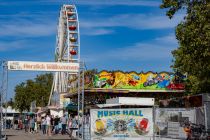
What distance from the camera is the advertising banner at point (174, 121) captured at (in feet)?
75.7

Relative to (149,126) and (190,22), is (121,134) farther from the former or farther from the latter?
(190,22)

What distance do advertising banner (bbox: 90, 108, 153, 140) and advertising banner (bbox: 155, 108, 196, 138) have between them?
63.8 inches

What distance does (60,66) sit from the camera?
2730cm

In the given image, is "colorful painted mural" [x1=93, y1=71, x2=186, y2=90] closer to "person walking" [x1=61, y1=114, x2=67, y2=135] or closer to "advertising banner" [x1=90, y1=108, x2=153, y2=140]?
"person walking" [x1=61, y1=114, x2=67, y2=135]

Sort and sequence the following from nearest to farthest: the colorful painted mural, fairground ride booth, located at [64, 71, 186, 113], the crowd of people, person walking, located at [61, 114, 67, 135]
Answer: the crowd of people, person walking, located at [61, 114, 67, 135], fairground ride booth, located at [64, 71, 186, 113], the colorful painted mural

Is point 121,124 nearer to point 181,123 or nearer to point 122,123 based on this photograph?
point 122,123

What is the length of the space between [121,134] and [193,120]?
3928 millimetres

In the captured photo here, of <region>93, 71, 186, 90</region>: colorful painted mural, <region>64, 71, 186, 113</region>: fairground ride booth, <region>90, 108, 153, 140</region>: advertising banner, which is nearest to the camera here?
<region>90, 108, 153, 140</region>: advertising banner

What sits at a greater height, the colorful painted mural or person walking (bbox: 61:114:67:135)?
the colorful painted mural

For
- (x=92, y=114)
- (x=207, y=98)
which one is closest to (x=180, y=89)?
(x=207, y=98)

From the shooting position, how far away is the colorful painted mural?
4575 cm

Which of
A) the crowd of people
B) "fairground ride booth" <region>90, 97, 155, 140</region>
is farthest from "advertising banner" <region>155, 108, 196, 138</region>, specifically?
the crowd of people

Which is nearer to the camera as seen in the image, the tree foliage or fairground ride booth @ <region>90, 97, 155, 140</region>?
fairground ride booth @ <region>90, 97, 155, 140</region>

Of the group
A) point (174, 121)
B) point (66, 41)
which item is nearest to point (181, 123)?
point (174, 121)
